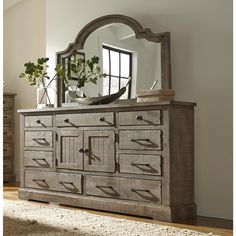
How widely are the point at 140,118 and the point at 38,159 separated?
3.82ft

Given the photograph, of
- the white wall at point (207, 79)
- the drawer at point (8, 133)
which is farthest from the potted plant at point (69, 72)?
the drawer at point (8, 133)

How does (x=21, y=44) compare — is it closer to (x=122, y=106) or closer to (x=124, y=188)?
(x=122, y=106)

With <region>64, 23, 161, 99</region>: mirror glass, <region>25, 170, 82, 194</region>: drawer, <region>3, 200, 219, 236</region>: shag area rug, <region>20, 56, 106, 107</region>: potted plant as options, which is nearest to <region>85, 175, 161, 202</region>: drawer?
<region>25, 170, 82, 194</region>: drawer

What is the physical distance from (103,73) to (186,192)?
1.31 metres

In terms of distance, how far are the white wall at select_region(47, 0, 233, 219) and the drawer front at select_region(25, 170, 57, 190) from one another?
1188mm

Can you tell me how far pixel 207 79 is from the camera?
3424mm

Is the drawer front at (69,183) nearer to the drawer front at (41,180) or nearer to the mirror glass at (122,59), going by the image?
the drawer front at (41,180)

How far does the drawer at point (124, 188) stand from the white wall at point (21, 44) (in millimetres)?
2362

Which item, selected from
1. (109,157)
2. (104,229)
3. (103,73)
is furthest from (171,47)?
(104,229)

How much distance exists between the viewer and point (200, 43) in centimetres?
348

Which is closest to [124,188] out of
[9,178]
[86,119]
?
[86,119]

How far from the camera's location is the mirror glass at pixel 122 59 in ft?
12.1

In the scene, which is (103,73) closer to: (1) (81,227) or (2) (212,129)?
(2) (212,129)

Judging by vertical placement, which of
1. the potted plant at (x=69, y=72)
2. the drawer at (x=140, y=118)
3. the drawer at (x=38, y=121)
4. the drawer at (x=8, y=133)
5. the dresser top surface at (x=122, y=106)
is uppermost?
the potted plant at (x=69, y=72)
